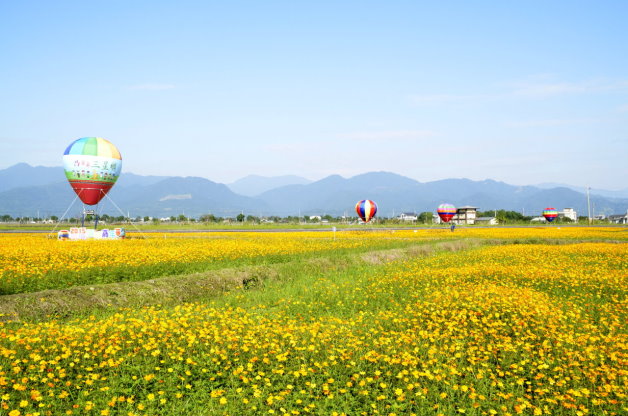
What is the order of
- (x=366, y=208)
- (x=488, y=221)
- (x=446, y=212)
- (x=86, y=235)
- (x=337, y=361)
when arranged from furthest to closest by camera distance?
(x=488, y=221), (x=446, y=212), (x=366, y=208), (x=86, y=235), (x=337, y=361)

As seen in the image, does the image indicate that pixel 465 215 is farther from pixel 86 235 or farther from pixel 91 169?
pixel 86 235

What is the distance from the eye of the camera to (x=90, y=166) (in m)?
37.5

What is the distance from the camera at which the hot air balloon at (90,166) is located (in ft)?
123

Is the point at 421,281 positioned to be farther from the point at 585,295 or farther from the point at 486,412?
the point at 486,412

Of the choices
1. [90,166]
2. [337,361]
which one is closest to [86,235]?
[90,166]

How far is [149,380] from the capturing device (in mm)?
→ 7395

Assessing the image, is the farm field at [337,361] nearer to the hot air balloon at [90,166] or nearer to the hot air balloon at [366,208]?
the hot air balloon at [90,166]

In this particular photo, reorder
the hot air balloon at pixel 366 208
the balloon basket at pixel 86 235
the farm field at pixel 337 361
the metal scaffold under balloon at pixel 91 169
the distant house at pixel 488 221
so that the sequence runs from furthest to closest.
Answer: the distant house at pixel 488 221, the hot air balloon at pixel 366 208, the metal scaffold under balloon at pixel 91 169, the balloon basket at pixel 86 235, the farm field at pixel 337 361

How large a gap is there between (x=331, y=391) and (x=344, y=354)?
946mm

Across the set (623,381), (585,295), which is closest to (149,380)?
(623,381)

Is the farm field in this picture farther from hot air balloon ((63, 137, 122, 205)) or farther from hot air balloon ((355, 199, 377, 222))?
hot air balloon ((355, 199, 377, 222))

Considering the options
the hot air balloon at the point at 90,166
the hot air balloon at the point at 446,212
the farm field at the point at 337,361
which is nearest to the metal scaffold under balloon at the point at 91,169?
the hot air balloon at the point at 90,166

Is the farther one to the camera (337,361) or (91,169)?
(91,169)

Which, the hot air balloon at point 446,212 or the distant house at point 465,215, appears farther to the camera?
the distant house at point 465,215
